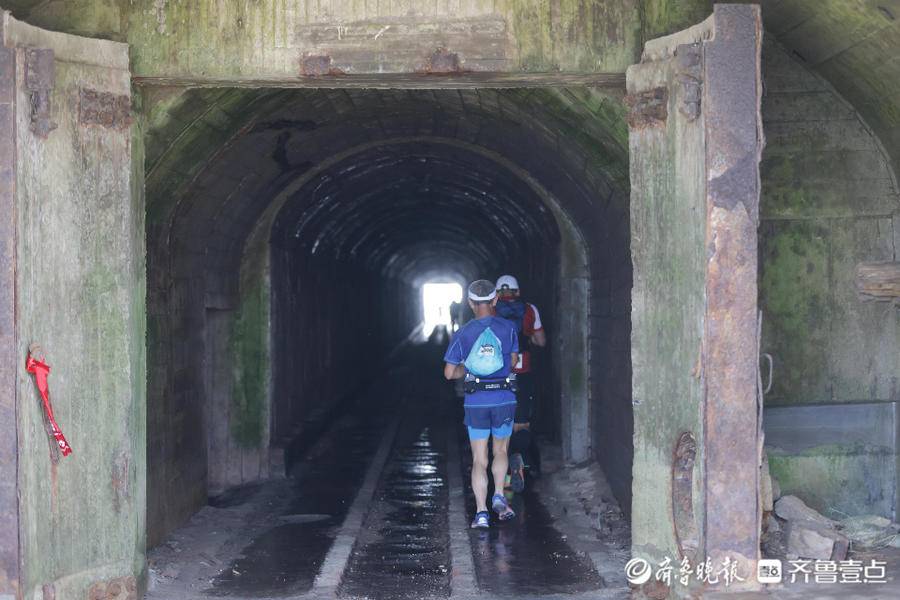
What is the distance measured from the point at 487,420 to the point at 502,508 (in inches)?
31.5

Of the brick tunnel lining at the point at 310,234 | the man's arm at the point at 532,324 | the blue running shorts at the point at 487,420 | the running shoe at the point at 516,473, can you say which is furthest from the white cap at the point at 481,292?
the running shoe at the point at 516,473

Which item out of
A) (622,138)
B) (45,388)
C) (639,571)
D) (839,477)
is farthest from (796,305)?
(45,388)

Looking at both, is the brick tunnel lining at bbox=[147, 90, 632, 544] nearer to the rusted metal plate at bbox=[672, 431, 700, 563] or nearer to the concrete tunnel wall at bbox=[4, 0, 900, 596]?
the concrete tunnel wall at bbox=[4, 0, 900, 596]

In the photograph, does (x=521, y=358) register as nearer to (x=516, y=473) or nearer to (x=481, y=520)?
(x=516, y=473)

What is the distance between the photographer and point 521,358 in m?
9.65

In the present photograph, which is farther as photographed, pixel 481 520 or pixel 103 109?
pixel 481 520

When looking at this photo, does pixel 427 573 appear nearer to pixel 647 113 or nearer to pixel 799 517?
pixel 799 517

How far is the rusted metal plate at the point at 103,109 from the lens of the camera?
531 cm

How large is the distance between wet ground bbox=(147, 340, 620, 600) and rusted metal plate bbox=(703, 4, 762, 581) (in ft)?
4.83

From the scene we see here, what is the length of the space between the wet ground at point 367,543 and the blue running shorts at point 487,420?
772 mm

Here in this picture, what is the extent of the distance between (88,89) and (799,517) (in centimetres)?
455

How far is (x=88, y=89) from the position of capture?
5.35 meters

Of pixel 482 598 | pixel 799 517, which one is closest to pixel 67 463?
pixel 482 598

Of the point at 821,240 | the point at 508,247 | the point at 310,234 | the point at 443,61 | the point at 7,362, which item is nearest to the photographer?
the point at 7,362
